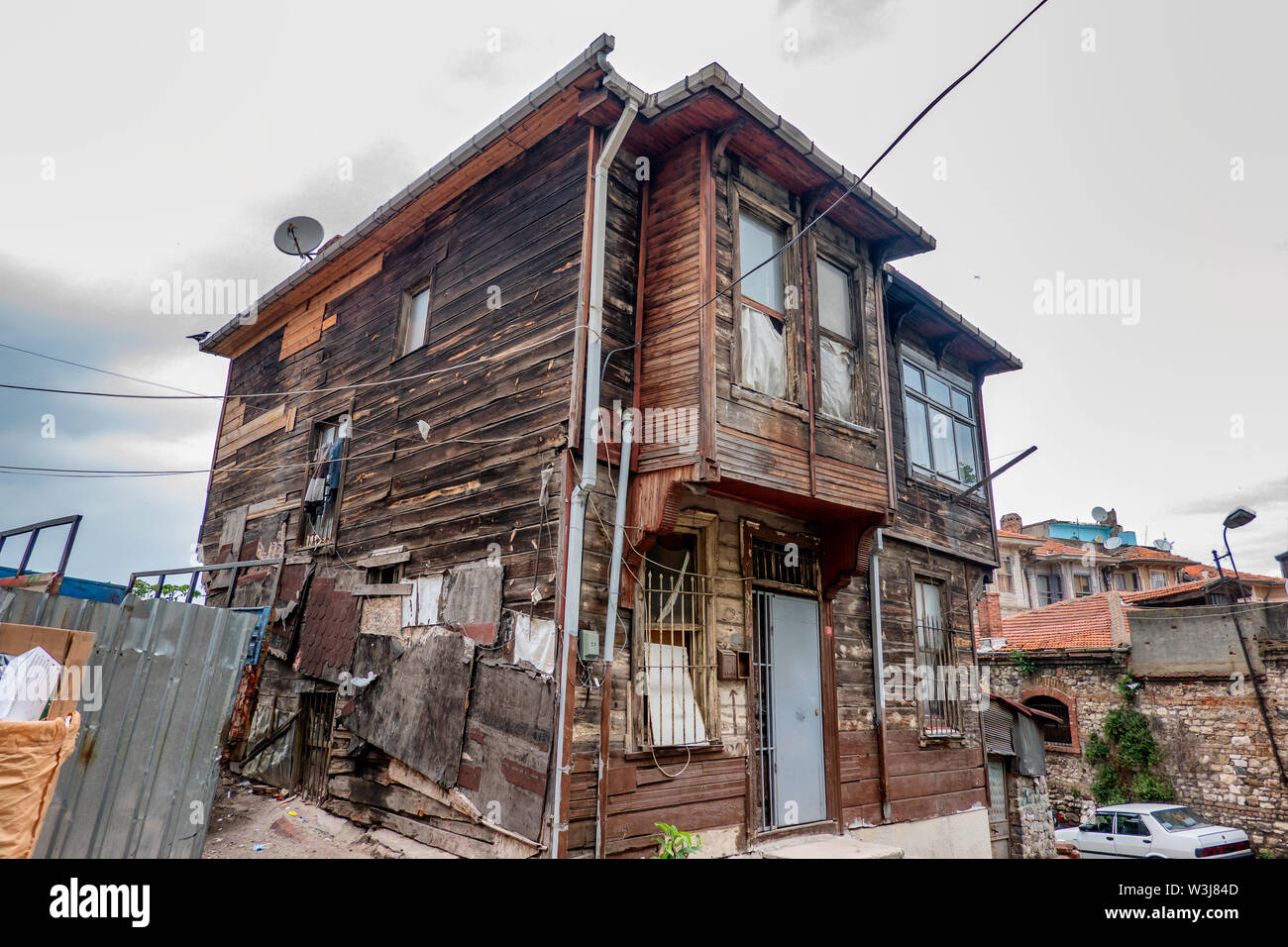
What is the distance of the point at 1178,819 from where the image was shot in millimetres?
14336

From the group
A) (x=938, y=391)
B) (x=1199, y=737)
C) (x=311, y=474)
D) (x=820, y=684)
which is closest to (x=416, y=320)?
(x=311, y=474)

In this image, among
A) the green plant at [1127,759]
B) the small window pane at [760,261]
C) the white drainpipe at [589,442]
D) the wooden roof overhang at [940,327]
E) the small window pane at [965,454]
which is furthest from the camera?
the green plant at [1127,759]

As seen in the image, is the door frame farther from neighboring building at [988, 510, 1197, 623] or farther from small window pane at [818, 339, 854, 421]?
neighboring building at [988, 510, 1197, 623]

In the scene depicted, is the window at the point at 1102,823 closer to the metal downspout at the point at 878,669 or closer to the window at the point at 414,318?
the metal downspout at the point at 878,669

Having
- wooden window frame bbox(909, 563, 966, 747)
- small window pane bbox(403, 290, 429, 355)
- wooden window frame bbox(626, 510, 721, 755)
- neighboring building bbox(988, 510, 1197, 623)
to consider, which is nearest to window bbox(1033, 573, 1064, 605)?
neighboring building bbox(988, 510, 1197, 623)

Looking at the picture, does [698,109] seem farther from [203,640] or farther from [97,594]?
[97,594]

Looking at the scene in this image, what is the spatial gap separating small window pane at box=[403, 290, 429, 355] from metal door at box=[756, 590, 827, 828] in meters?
5.45

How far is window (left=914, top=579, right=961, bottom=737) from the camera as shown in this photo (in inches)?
410

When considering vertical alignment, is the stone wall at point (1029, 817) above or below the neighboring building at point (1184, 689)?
below

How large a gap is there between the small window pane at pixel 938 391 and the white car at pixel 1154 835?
29.9ft

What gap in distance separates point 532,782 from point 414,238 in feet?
23.9

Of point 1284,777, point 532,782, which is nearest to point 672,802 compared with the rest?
point 532,782

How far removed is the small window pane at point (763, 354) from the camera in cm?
742

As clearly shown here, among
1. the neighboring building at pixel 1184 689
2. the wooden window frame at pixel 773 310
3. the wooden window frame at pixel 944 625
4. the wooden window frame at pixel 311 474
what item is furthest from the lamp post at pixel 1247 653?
the wooden window frame at pixel 311 474
